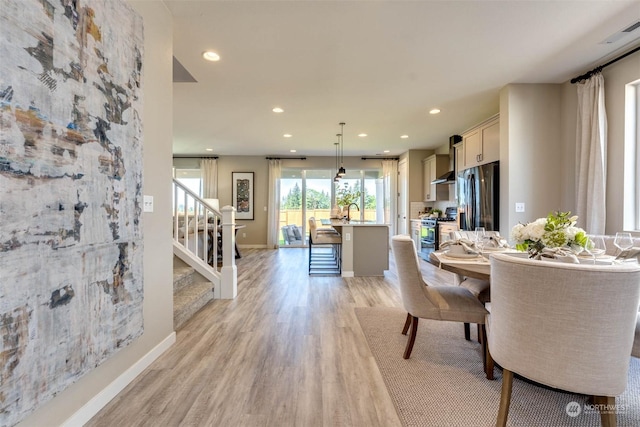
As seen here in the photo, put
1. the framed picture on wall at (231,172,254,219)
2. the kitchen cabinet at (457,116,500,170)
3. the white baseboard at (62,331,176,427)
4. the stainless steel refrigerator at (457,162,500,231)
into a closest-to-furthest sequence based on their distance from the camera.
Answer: the white baseboard at (62,331,176,427) → the stainless steel refrigerator at (457,162,500,231) → the kitchen cabinet at (457,116,500,170) → the framed picture on wall at (231,172,254,219)

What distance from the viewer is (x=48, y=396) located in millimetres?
1148

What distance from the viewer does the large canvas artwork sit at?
40.3 inches

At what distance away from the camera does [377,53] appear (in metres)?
2.70

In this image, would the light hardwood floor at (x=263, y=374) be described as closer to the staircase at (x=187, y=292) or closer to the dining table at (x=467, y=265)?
the staircase at (x=187, y=292)

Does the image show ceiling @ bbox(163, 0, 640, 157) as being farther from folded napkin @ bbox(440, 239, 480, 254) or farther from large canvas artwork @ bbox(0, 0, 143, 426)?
folded napkin @ bbox(440, 239, 480, 254)

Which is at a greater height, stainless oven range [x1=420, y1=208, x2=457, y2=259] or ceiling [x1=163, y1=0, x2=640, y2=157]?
ceiling [x1=163, y1=0, x2=640, y2=157]

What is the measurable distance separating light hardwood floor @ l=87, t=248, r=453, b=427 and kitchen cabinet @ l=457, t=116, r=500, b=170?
263cm

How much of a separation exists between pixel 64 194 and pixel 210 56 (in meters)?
2.18

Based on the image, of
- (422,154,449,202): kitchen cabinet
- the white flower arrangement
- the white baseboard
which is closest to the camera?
the white baseboard

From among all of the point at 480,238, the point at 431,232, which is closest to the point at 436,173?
the point at 431,232

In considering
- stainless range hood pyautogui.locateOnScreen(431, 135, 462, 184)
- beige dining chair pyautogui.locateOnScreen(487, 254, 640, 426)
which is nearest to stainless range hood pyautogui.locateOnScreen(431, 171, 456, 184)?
stainless range hood pyautogui.locateOnScreen(431, 135, 462, 184)

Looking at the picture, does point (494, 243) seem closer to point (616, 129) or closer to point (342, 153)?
point (616, 129)

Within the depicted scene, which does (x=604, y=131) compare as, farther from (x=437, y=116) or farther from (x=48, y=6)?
(x=48, y=6)

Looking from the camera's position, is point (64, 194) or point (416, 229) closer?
point (64, 194)
